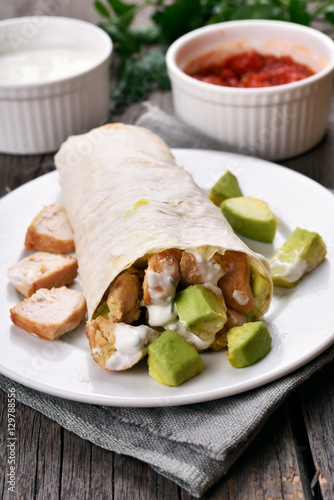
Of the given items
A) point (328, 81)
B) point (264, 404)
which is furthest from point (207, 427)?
point (328, 81)

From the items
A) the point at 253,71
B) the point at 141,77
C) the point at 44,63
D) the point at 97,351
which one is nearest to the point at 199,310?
the point at 97,351

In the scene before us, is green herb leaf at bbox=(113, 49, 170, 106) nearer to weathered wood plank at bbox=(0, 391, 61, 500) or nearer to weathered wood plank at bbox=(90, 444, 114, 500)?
weathered wood plank at bbox=(0, 391, 61, 500)

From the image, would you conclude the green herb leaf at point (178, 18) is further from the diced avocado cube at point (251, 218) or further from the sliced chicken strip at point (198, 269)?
the sliced chicken strip at point (198, 269)

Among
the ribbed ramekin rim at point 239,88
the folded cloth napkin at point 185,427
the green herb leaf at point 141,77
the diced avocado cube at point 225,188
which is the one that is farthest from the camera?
Result: the green herb leaf at point 141,77

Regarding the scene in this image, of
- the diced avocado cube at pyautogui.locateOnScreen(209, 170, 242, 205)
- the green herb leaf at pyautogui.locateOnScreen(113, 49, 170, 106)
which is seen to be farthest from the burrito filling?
the green herb leaf at pyautogui.locateOnScreen(113, 49, 170, 106)

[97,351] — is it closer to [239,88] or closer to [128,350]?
[128,350]

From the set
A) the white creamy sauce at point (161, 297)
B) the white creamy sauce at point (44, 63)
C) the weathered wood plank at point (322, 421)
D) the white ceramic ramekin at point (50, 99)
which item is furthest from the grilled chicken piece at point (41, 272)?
the white creamy sauce at point (44, 63)
